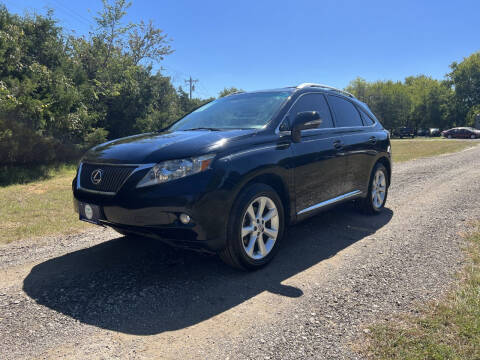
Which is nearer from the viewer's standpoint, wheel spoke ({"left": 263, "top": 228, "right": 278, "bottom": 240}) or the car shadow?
the car shadow

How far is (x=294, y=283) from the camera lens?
3.33 metres

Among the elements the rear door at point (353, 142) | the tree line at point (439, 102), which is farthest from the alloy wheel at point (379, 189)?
the tree line at point (439, 102)

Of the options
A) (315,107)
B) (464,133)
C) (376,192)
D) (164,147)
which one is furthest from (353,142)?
(464,133)

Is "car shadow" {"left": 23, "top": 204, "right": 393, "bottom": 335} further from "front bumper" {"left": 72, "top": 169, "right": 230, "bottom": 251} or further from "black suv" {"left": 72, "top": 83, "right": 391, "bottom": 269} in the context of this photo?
"front bumper" {"left": 72, "top": 169, "right": 230, "bottom": 251}

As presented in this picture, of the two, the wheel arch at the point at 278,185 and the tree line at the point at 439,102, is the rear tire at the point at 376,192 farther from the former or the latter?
the tree line at the point at 439,102

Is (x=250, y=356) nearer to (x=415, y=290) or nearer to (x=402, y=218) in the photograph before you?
(x=415, y=290)

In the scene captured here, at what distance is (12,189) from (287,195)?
7.94 m

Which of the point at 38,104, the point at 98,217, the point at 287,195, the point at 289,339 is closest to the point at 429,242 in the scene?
the point at 287,195

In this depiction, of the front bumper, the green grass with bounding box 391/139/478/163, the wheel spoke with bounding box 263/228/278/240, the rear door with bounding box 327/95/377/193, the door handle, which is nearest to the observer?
the front bumper

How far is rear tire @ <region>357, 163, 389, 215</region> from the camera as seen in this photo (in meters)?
5.61

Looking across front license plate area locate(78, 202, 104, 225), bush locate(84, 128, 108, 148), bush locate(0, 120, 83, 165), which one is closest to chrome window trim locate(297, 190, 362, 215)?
front license plate area locate(78, 202, 104, 225)

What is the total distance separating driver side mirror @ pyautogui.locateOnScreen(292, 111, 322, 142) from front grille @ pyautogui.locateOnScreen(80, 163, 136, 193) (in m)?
1.74

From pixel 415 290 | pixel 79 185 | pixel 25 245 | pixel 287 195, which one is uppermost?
pixel 79 185

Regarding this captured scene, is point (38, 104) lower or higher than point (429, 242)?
higher
